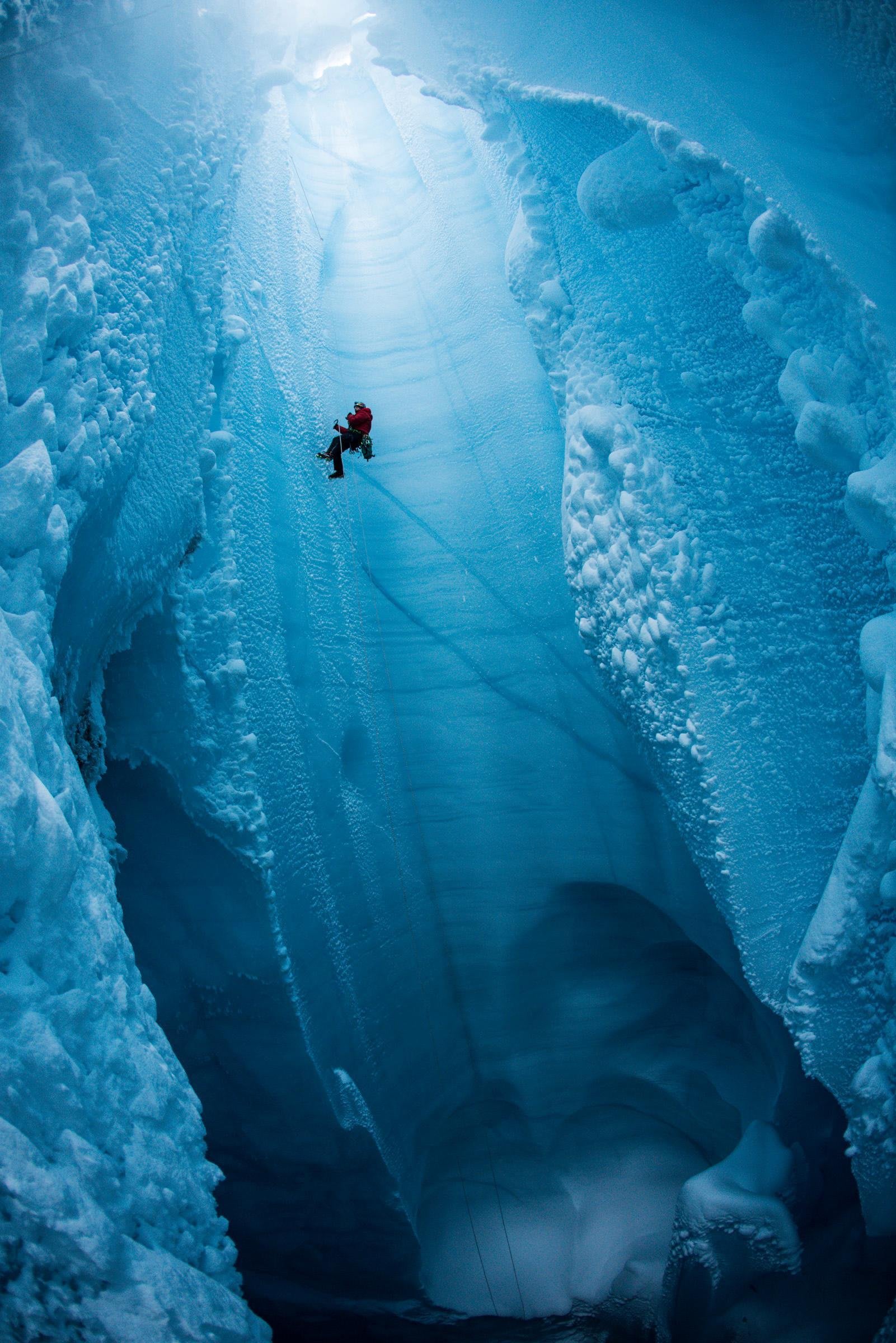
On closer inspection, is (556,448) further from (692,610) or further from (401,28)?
(401,28)

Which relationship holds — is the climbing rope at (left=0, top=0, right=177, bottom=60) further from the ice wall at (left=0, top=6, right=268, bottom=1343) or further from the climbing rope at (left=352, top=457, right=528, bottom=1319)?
the climbing rope at (left=352, top=457, right=528, bottom=1319)

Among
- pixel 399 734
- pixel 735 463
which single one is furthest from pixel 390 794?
pixel 735 463

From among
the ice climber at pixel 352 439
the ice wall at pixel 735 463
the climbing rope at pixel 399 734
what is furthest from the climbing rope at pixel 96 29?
the climbing rope at pixel 399 734

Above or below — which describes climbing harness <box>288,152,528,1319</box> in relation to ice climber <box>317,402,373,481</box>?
below

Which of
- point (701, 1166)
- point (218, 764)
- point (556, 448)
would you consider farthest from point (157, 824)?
point (701, 1166)

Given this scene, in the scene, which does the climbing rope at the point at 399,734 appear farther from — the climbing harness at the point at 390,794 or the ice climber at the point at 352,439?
the ice climber at the point at 352,439

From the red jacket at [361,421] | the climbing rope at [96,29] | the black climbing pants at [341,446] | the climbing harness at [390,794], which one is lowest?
the climbing harness at [390,794]

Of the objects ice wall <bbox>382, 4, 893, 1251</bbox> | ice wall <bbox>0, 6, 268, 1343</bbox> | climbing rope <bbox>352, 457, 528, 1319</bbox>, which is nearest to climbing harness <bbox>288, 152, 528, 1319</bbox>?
climbing rope <bbox>352, 457, 528, 1319</bbox>
